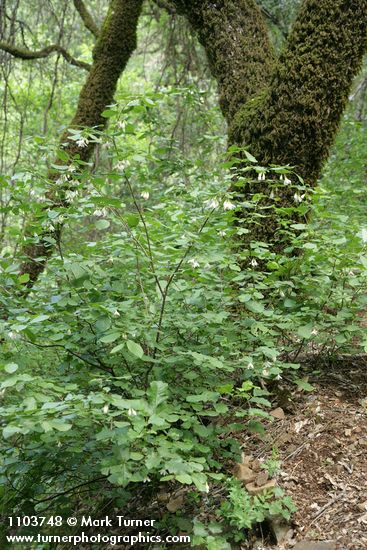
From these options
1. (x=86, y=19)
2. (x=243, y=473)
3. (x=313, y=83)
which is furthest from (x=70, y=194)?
(x=86, y=19)

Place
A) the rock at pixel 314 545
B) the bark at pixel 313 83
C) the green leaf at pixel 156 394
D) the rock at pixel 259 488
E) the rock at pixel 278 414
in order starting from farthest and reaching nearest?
the bark at pixel 313 83, the rock at pixel 278 414, the rock at pixel 259 488, the rock at pixel 314 545, the green leaf at pixel 156 394

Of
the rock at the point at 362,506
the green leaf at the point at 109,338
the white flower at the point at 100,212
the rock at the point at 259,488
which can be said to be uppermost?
the white flower at the point at 100,212

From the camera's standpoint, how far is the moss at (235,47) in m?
3.33

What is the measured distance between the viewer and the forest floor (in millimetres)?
1934

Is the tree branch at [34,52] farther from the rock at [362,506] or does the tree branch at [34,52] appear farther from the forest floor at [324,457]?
the rock at [362,506]

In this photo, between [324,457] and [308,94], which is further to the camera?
[308,94]

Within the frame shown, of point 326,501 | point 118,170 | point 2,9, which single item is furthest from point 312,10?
point 2,9

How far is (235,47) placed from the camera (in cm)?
336

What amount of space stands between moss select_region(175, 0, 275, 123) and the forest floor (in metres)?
1.84

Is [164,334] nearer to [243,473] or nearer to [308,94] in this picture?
[243,473]

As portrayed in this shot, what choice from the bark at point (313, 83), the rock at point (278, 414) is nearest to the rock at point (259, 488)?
the rock at point (278, 414)

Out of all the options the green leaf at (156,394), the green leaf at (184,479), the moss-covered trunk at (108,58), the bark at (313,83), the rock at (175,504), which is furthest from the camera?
the moss-covered trunk at (108,58)

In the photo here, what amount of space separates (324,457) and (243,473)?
1.28 ft

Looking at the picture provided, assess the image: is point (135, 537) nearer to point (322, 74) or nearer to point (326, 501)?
point (326, 501)
